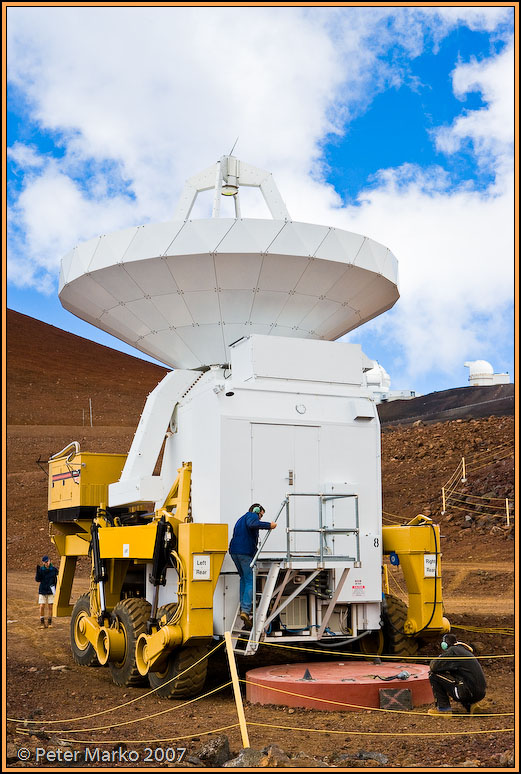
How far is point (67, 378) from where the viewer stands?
6581cm

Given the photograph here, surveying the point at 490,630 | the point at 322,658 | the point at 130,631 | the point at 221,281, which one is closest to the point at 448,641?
the point at 322,658

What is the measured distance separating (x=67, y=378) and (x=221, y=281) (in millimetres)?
55688

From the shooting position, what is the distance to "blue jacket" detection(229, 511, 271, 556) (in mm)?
10125

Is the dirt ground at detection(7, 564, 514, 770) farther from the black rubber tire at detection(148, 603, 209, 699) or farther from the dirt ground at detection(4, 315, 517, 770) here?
the black rubber tire at detection(148, 603, 209, 699)

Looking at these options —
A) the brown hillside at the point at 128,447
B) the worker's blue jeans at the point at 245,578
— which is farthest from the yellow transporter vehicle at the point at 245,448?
the brown hillside at the point at 128,447

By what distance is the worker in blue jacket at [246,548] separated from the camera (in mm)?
10133

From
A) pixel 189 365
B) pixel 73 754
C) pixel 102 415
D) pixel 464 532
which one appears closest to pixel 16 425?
pixel 102 415

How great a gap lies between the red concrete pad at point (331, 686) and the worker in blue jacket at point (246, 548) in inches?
31.3

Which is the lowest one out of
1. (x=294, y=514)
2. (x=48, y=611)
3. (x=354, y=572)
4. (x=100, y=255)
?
(x=48, y=611)

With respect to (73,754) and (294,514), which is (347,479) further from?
(73,754)

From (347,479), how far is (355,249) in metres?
3.35

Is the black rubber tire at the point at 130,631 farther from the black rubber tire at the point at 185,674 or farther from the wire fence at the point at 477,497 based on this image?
the wire fence at the point at 477,497

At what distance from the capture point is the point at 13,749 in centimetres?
705

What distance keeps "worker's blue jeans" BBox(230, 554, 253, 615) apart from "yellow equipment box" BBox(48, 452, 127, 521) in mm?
4700
